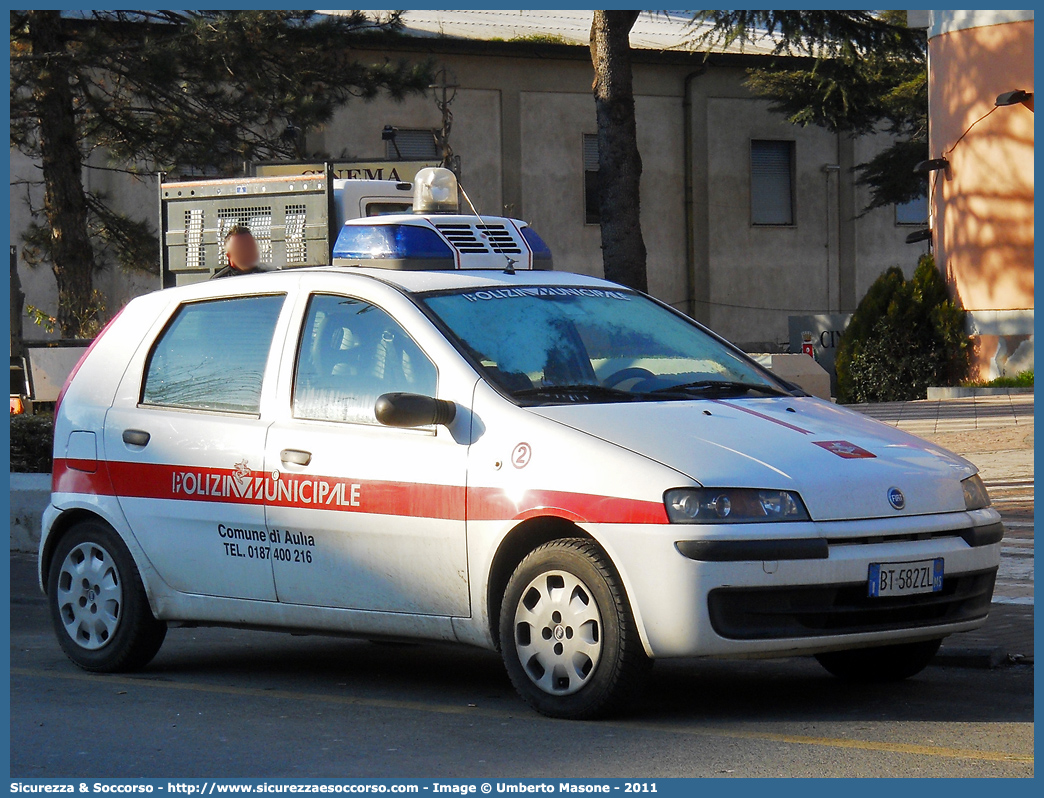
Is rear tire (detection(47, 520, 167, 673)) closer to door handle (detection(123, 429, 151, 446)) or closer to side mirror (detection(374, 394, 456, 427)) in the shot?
door handle (detection(123, 429, 151, 446))

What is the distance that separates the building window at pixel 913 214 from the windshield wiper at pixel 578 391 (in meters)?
34.5

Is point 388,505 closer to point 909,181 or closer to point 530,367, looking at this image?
point 530,367

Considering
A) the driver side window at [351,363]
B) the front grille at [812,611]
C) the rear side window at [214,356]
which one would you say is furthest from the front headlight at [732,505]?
the rear side window at [214,356]

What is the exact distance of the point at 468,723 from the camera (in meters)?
5.85

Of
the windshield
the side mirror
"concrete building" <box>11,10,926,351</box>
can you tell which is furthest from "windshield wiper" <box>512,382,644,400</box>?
"concrete building" <box>11,10,926,351</box>

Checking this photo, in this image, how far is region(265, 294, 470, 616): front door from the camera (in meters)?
6.11

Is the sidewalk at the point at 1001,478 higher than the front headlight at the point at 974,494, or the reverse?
the front headlight at the point at 974,494

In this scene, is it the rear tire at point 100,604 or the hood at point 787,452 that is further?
the rear tire at point 100,604

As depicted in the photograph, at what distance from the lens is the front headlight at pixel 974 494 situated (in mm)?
6039

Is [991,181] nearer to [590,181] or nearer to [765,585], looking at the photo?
[590,181]

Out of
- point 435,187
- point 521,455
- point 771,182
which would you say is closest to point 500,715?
point 521,455

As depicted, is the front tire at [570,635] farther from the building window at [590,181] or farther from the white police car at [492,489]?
the building window at [590,181]

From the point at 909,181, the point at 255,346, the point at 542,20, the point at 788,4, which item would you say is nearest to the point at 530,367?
the point at 255,346

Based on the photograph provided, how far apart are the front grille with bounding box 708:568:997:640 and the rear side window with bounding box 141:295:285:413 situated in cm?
232
